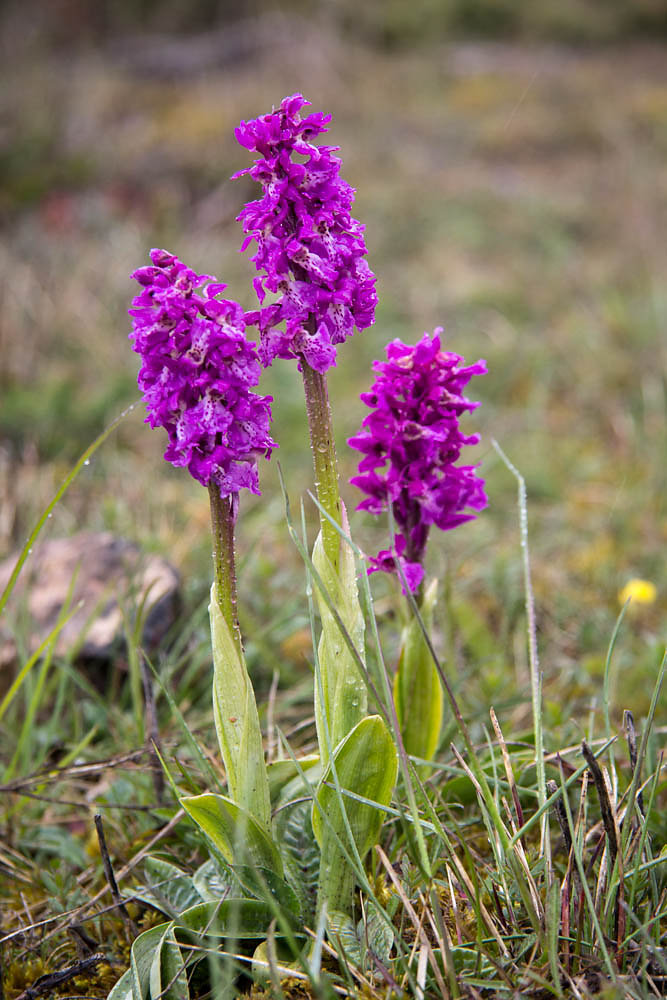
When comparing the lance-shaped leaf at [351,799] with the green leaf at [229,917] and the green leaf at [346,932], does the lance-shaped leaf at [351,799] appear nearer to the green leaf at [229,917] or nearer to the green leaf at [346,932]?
the green leaf at [346,932]

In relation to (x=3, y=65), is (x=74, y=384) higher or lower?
lower

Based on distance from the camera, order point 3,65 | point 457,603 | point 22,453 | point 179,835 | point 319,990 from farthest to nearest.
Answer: point 3,65
point 22,453
point 457,603
point 179,835
point 319,990

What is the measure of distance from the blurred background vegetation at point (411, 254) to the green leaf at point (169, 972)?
1241mm

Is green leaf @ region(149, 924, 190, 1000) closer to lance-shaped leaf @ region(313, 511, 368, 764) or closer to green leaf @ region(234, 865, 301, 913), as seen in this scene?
green leaf @ region(234, 865, 301, 913)

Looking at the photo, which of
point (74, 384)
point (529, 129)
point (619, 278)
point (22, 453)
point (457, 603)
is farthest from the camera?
point (529, 129)

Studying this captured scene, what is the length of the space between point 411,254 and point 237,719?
25.7 ft

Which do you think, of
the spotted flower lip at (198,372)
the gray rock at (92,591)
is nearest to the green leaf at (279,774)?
the spotted flower lip at (198,372)

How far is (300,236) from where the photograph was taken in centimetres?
168

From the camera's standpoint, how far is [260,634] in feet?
9.75

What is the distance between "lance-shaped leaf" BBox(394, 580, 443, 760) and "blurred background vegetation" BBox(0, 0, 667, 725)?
0.48 metres

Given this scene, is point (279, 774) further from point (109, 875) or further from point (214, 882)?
point (109, 875)

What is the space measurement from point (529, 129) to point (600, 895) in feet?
41.0

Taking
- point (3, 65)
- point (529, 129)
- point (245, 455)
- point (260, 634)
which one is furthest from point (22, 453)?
point (529, 129)

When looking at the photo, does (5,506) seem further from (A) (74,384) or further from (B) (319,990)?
(B) (319,990)
